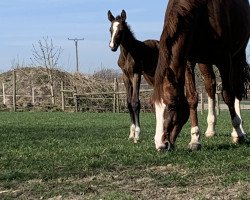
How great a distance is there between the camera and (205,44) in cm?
718

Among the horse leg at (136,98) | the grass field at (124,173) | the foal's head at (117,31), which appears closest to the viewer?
the grass field at (124,173)

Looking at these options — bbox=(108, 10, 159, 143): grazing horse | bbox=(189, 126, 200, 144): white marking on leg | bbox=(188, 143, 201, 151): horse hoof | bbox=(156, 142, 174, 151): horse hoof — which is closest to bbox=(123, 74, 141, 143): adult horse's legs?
bbox=(108, 10, 159, 143): grazing horse

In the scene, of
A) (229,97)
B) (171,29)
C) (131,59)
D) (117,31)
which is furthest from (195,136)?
(117,31)

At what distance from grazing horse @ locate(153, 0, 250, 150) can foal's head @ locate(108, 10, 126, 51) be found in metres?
2.44

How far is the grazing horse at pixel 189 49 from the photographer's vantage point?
20.3ft

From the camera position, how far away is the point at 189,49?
22.1 feet

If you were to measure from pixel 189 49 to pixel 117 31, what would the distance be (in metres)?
3.43

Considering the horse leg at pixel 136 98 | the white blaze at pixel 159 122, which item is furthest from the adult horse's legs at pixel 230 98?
the horse leg at pixel 136 98

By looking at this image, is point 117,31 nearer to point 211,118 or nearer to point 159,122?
point 211,118

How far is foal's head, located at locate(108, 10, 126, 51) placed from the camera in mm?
9969

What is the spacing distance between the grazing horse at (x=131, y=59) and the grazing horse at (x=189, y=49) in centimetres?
206

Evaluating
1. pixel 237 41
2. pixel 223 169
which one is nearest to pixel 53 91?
pixel 237 41

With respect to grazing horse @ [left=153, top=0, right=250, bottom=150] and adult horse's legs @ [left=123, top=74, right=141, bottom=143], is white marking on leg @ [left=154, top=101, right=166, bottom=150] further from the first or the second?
adult horse's legs @ [left=123, top=74, right=141, bottom=143]

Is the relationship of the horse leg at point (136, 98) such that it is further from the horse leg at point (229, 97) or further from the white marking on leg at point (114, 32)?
the horse leg at point (229, 97)
